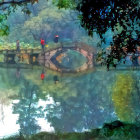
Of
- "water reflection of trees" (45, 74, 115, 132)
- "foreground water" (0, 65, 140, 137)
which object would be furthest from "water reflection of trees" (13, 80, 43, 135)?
"water reflection of trees" (45, 74, 115, 132)

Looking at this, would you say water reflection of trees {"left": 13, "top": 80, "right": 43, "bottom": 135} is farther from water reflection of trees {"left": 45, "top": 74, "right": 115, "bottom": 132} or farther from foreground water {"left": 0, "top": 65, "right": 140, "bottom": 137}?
water reflection of trees {"left": 45, "top": 74, "right": 115, "bottom": 132}

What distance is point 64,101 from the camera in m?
19.6

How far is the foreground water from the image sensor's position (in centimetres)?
1440

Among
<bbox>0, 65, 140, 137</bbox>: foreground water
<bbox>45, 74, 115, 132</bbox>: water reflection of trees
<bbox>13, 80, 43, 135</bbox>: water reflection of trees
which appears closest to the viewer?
<bbox>13, 80, 43, 135</bbox>: water reflection of trees

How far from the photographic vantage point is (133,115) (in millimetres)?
14680

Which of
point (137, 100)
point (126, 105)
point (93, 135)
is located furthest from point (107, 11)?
point (137, 100)

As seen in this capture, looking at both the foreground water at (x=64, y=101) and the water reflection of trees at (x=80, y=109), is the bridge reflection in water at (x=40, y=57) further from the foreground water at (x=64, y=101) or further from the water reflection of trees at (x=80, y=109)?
the water reflection of trees at (x=80, y=109)

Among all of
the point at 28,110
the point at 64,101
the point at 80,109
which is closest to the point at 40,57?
the point at 64,101

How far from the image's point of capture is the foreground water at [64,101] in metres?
14.4

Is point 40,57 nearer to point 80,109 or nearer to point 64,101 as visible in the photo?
point 64,101

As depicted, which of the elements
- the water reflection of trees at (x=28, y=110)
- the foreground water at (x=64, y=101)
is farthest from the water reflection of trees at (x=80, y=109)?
the water reflection of trees at (x=28, y=110)

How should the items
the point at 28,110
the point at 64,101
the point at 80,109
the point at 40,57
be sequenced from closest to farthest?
1. the point at 28,110
2. the point at 80,109
3. the point at 64,101
4. the point at 40,57

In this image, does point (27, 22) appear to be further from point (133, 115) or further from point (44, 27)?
point (133, 115)

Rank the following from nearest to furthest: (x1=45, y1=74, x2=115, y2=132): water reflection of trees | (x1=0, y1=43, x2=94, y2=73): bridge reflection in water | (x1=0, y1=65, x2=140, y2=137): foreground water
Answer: (x1=0, y1=65, x2=140, y2=137): foreground water
(x1=45, y1=74, x2=115, y2=132): water reflection of trees
(x1=0, y1=43, x2=94, y2=73): bridge reflection in water
